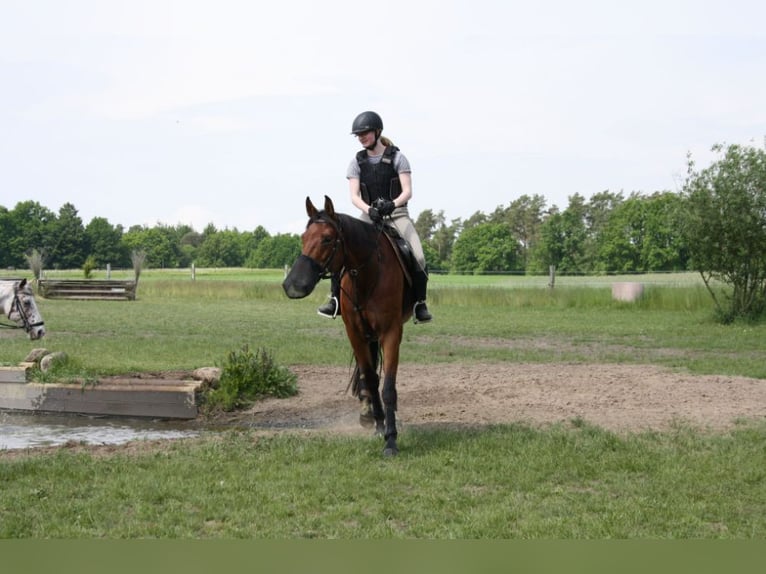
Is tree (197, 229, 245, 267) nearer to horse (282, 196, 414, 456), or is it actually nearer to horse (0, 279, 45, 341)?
horse (0, 279, 45, 341)

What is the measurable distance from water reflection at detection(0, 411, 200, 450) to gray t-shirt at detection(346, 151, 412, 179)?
3.24 metres

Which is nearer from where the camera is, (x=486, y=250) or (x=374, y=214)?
(x=374, y=214)

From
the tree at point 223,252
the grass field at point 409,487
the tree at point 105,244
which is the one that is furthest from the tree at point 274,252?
the grass field at point 409,487

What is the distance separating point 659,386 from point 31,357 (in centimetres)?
851

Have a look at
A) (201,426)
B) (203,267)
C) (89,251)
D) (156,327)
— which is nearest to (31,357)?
(201,426)

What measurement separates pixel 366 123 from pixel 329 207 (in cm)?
116

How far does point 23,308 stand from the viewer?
1509cm

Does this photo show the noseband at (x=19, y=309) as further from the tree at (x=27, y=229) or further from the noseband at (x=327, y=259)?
the tree at (x=27, y=229)

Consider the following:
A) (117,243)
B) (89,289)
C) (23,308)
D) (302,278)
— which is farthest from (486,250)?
(302,278)

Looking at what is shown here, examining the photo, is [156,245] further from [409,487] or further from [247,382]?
[409,487]

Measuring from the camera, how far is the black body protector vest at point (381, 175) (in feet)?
26.8

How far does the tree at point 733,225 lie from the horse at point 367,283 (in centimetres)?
1710

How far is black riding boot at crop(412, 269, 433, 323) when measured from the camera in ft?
27.0

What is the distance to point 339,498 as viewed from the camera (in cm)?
589
